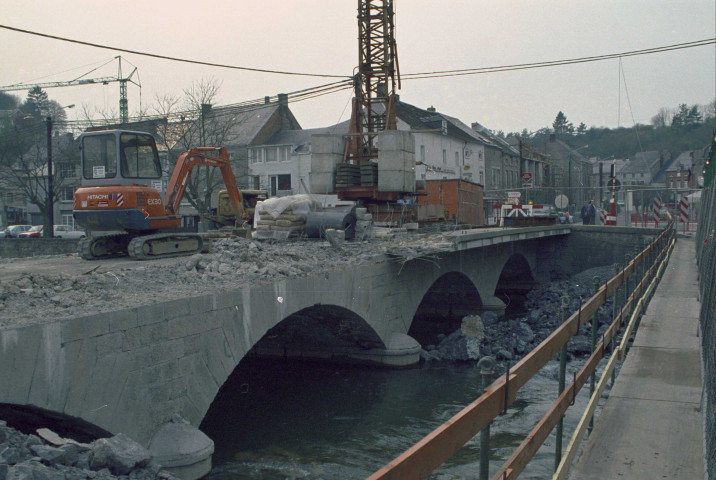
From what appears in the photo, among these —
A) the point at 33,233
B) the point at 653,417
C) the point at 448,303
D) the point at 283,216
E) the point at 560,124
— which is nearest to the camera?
the point at 653,417

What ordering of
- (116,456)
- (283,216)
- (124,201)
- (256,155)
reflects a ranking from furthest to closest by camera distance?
(256,155), (283,216), (124,201), (116,456)

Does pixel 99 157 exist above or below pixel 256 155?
below

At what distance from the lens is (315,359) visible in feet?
55.8

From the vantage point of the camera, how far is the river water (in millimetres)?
10133

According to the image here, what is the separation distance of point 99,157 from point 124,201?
1265 millimetres

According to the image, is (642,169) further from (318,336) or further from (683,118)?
(318,336)

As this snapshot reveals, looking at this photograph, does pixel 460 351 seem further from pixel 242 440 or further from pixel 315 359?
pixel 242 440

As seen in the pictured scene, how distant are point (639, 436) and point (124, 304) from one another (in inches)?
218

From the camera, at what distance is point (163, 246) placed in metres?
13.2

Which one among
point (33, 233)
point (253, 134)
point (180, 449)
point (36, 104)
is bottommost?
point (180, 449)

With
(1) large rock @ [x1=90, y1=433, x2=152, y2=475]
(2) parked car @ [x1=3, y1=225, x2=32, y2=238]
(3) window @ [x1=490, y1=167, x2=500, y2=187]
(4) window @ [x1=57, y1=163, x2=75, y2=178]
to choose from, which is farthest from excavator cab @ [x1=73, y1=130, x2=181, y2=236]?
(3) window @ [x1=490, y1=167, x2=500, y2=187]

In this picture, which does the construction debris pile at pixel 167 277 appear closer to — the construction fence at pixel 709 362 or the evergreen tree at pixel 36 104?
the construction fence at pixel 709 362

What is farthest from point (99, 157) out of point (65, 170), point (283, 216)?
point (65, 170)

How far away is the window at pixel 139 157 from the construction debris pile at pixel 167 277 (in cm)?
196
